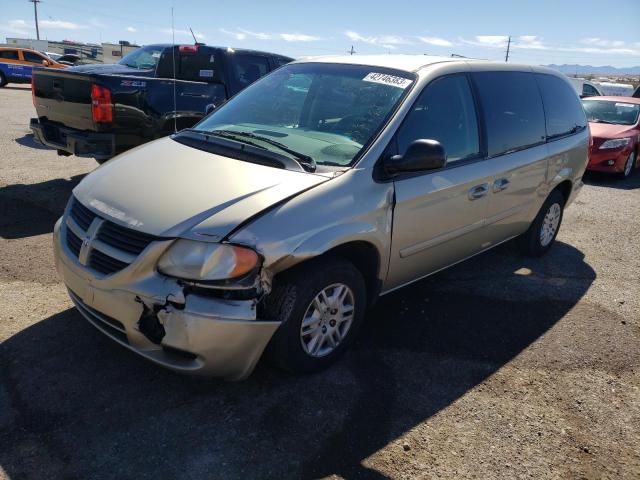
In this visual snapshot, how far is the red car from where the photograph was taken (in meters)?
10.2

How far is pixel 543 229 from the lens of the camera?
5.49 metres

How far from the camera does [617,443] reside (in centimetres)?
291

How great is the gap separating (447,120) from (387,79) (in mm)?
528

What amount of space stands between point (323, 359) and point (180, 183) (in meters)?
1.33

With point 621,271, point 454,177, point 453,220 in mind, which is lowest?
point 621,271

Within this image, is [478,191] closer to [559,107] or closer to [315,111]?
[315,111]

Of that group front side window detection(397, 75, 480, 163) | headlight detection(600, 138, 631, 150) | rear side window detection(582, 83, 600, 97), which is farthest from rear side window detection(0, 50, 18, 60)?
front side window detection(397, 75, 480, 163)

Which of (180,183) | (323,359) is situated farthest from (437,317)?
(180,183)

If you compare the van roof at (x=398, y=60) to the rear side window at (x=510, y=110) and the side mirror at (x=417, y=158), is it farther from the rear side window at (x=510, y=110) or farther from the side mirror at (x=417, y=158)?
the side mirror at (x=417, y=158)

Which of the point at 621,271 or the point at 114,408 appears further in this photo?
the point at 621,271

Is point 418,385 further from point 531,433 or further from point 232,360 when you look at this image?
point 232,360

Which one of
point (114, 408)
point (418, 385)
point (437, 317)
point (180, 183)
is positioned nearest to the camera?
point (114, 408)

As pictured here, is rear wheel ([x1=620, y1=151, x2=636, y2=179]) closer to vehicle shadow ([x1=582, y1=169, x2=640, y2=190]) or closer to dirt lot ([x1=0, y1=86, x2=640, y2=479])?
vehicle shadow ([x1=582, y1=169, x2=640, y2=190])

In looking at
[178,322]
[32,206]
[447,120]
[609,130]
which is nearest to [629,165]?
[609,130]
